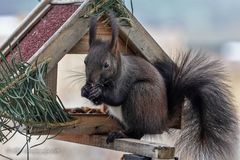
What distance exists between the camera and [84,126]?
75.3 inches

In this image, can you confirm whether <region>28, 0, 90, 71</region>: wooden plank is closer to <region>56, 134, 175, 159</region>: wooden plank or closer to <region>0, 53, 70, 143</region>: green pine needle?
<region>0, 53, 70, 143</region>: green pine needle

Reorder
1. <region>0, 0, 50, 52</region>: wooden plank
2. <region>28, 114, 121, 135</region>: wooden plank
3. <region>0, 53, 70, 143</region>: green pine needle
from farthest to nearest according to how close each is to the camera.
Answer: <region>0, 0, 50, 52</region>: wooden plank
<region>28, 114, 121, 135</region>: wooden plank
<region>0, 53, 70, 143</region>: green pine needle

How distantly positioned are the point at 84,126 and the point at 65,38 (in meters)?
0.26

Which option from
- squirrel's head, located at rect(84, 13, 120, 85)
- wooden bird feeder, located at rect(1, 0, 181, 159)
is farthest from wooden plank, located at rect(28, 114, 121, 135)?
squirrel's head, located at rect(84, 13, 120, 85)

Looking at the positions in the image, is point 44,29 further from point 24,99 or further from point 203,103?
point 203,103

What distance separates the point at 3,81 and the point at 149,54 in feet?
1.62

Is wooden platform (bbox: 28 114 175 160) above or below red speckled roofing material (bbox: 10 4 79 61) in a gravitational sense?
below

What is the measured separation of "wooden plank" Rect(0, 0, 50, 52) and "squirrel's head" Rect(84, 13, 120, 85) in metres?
0.28

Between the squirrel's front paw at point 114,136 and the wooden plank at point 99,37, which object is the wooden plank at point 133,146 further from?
the wooden plank at point 99,37

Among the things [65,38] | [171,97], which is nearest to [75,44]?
[65,38]

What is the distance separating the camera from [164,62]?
1.97 meters

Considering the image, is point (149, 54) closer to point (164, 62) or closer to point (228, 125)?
point (164, 62)

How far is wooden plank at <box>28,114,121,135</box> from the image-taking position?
1730 millimetres

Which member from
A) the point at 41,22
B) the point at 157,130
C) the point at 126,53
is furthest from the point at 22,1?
the point at 157,130
